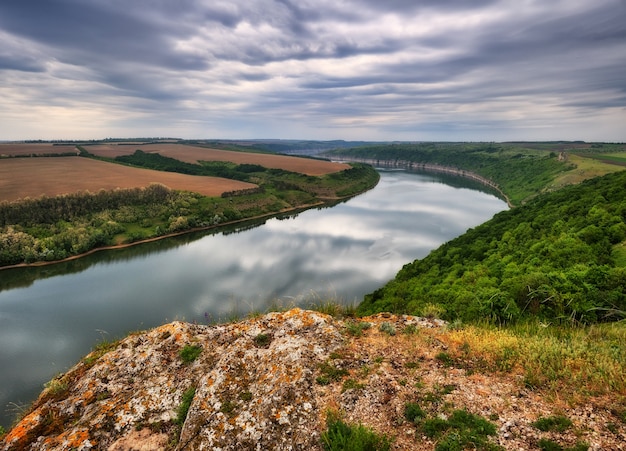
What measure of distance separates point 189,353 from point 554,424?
8225 mm

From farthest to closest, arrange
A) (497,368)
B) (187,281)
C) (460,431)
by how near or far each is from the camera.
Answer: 1. (187,281)
2. (497,368)
3. (460,431)

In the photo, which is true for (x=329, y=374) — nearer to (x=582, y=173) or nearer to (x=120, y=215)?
(x=120, y=215)

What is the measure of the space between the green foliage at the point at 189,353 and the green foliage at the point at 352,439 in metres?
4.41

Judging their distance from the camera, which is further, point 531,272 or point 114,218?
point 114,218

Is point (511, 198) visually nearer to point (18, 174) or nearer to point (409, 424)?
point (409, 424)

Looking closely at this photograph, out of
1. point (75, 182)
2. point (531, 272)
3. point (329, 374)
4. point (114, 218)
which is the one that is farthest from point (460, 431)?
point (75, 182)

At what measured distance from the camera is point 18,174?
282ft

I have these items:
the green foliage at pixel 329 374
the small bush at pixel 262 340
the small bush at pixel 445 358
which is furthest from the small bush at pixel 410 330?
the small bush at pixel 262 340

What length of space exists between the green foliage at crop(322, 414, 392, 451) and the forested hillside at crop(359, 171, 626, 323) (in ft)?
23.2

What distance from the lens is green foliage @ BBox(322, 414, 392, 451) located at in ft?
17.6

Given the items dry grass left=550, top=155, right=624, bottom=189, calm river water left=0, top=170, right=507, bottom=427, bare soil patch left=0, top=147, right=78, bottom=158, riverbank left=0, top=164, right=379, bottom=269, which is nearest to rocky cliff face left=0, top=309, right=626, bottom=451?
calm river water left=0, top=170, right=507, bottom=427

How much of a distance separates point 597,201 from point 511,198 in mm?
82968

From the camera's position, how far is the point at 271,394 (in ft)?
22.4

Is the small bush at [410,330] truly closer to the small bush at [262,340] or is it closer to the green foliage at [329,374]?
the green foliage at [329,374]
